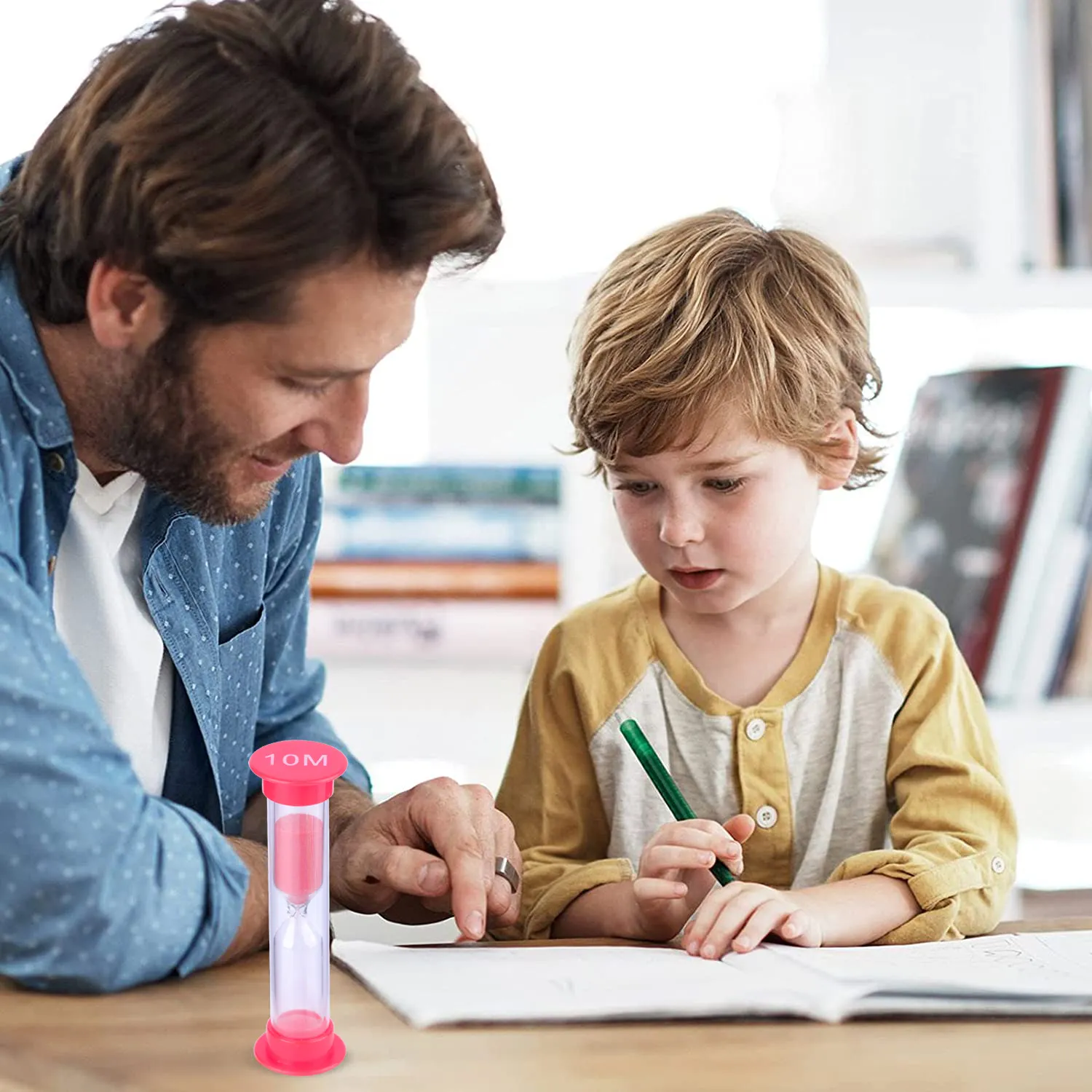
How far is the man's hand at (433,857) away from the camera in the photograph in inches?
39.4

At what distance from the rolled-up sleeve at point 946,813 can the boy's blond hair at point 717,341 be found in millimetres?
228

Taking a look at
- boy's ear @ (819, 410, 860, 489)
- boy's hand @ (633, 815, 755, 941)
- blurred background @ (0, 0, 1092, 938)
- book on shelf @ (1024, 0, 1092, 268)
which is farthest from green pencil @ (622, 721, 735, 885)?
book on shelf @ (1024, 0, 1092, 268)

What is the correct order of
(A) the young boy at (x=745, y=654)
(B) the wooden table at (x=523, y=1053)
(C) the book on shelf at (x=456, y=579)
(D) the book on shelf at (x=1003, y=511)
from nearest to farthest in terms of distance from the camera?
(B) the wooden table at (x=523, y=1053) → (A) the young boy at (x=745, y=654) → (D) the book on shelf at (x=1003, y=511) → (C) the book on shelf at (x=456, y=579)

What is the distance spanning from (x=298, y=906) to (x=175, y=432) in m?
0.40

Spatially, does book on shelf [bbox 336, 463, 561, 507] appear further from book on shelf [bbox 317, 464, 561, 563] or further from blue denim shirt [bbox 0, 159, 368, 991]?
blue denim shirt [bbox 0, 159, 368, 991]

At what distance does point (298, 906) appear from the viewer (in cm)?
78

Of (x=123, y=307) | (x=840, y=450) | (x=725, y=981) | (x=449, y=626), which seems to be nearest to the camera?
(x=725, y=981)

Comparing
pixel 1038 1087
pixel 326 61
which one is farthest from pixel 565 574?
pixel 1038 1087

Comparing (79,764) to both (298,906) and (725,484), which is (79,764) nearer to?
(298,906)

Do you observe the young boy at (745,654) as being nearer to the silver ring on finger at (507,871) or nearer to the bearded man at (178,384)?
the silver ring on finger at (507,871)

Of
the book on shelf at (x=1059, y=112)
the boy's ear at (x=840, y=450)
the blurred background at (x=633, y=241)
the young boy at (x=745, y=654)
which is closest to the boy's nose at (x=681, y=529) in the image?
the young boy at (x=745, y=654)

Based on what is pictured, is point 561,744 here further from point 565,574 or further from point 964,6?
point 964,6

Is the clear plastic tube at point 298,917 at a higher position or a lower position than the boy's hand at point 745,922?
higher

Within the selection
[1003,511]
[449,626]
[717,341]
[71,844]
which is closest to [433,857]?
[71,844]
